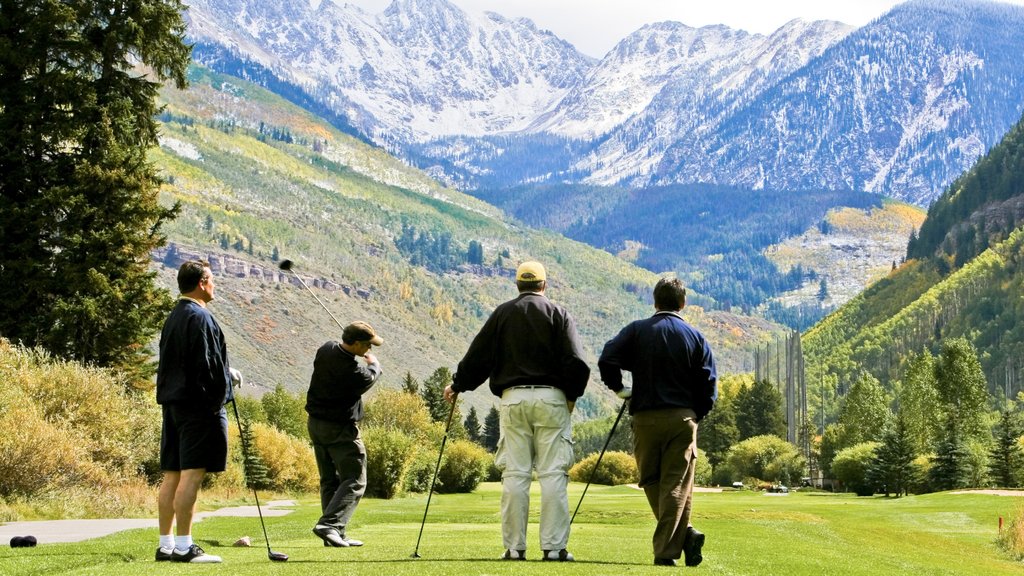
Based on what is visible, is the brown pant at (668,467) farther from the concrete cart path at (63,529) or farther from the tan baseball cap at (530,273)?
the concrete cart path at (63,529)

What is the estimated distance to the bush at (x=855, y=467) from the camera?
7425cm

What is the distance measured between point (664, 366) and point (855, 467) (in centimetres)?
6732

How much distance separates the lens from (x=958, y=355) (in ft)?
313

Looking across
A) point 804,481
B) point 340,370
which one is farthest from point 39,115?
point 804,481

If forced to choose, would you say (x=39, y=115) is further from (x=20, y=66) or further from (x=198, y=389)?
(x=198, y=389)

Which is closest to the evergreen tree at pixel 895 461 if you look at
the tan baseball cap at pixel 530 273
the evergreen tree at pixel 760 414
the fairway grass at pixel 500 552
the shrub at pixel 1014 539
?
the fairway grass at pixel 500 552

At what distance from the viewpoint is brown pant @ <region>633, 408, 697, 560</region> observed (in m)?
12.8

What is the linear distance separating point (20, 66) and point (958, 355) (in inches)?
3135

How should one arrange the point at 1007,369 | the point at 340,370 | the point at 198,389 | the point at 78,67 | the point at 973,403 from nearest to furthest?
the point at 198,389, the point at 340,370, the point at 78,67, the point at 973,403, the point at 1007,369

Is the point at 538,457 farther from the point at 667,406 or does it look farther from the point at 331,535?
the point at 331,535

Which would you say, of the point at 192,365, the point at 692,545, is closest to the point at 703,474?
the point at 692,545

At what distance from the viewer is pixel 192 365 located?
1252cm

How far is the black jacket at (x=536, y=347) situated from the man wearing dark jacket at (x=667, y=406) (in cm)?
35

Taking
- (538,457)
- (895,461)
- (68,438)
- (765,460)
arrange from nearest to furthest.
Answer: (538,457)
(68,438)
(895,461)
(765,460)
